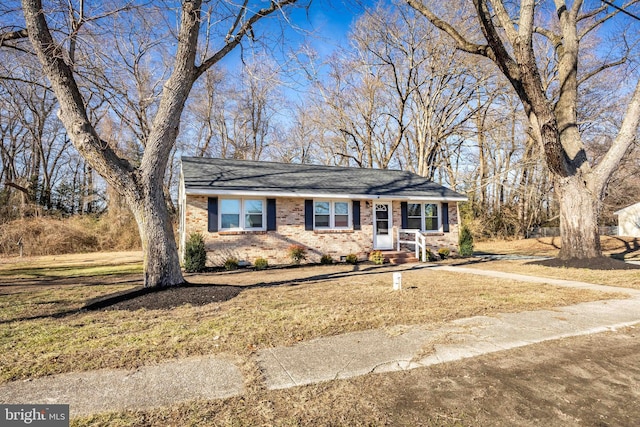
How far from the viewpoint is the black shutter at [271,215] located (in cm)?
1338

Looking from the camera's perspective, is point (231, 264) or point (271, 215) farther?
point (271, 215)

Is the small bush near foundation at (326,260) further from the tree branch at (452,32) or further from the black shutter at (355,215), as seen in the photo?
the tree branch at (452,32)

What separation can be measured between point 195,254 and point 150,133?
5.67 m

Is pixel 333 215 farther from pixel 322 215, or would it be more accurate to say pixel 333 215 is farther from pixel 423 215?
pixel 423 215

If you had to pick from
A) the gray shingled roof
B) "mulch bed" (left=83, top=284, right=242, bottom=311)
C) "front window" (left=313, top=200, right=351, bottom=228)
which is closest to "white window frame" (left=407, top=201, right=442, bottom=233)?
the gray shingled roof

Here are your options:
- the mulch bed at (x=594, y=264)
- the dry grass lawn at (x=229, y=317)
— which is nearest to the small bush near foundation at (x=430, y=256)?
the mulch bed at (x=594, y=264)

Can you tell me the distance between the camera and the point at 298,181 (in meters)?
14.8

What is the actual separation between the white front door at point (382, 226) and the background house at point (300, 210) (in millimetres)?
44

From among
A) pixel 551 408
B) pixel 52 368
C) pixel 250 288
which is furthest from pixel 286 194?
pixel 551 408

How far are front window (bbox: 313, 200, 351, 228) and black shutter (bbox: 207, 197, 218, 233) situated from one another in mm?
3896

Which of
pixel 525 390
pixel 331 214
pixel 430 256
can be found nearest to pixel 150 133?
pixel 525 390

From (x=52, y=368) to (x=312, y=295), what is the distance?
4452 millimetres

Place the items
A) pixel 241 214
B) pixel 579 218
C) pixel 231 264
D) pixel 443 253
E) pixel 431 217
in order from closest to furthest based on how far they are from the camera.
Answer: pixel 579 218, pixel 231 264, pixel 241 214, pixel 443 253, pixel 431 217

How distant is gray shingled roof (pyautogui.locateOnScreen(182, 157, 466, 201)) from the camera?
13.0 metres
